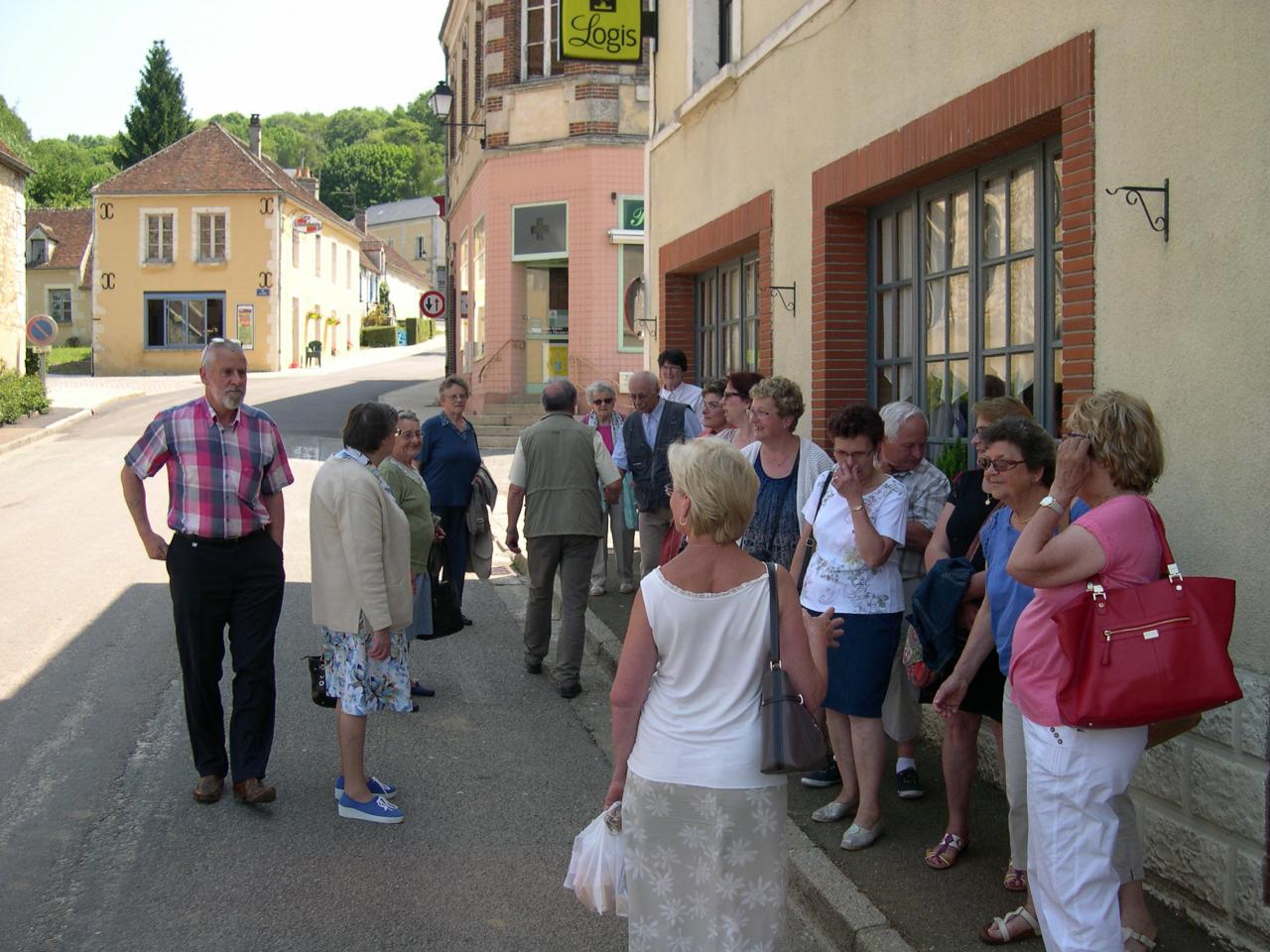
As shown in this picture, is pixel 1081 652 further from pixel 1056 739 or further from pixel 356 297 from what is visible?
pixel 356 297

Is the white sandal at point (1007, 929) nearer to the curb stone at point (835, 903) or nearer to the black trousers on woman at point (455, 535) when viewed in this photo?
the curb stone at point (835, 903)

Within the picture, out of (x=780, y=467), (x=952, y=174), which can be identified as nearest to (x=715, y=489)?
(x=780, y=467)

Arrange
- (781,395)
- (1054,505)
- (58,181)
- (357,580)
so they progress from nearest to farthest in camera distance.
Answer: (1054,505)
(357,580)
(781,395)
(58,181)

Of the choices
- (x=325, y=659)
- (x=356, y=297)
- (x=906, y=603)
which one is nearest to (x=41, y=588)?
(x=325, y=659)

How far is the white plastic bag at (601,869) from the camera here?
10.8 feet

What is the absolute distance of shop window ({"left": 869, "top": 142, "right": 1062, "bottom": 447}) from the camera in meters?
6.04

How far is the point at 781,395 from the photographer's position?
5730 mm

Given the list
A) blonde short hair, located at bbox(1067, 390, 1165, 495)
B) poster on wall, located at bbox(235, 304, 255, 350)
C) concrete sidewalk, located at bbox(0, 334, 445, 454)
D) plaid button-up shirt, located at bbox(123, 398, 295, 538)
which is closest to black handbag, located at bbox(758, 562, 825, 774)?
blonde short hair, located at bbox(1067, 390, 1165, 495)

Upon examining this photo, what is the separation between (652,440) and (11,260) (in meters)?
28.8

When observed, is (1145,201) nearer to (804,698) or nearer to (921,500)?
(921,500)

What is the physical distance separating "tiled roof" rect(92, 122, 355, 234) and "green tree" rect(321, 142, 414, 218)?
62369 millimetres

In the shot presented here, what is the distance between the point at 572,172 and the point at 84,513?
12.8m

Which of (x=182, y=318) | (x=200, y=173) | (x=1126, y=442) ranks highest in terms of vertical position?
(x=200, y=173)

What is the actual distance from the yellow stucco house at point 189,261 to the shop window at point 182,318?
4 cm
